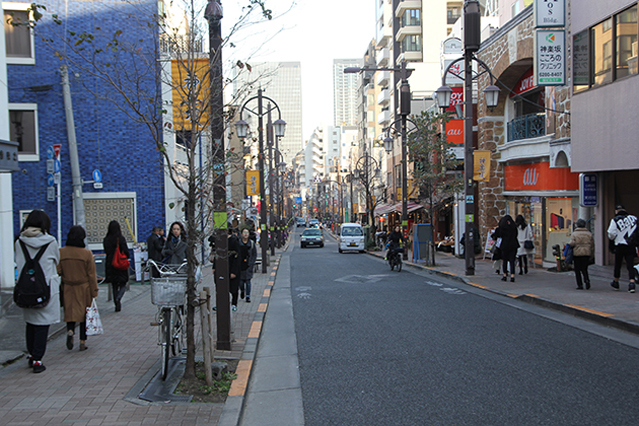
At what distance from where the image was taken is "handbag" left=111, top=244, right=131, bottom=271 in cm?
1030

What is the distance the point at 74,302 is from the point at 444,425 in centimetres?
495

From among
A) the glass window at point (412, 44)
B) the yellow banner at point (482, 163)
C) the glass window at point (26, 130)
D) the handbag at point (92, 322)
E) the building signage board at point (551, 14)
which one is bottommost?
the handbag at point (92, 322)

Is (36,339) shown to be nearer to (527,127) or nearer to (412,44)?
(527,127)

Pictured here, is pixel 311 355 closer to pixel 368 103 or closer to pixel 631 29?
pixel 631 29

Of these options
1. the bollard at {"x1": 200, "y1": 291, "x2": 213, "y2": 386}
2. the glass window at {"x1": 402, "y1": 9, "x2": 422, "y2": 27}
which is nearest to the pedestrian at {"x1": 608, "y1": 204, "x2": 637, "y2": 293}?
the bollard at {"x1": 200, "y1": 291, "x2": 213, "y2": 386}

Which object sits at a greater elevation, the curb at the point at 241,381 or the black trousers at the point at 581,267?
the black trousers at the point at 581,267

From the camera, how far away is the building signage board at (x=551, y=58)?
15320 millimetres

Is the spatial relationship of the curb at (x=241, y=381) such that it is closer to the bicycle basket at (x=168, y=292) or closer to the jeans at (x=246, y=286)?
the bicycle basket at (x=168, y=292)

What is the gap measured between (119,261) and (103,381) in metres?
4.67

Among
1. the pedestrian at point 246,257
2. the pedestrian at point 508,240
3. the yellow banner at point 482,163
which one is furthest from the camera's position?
the yellow banner at point 482,163

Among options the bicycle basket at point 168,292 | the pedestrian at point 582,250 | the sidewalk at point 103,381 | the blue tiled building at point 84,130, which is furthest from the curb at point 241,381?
the blue tiled building at point 84,130

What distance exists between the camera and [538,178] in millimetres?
19031

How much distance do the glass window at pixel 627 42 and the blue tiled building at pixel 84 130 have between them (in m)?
A: 13.0

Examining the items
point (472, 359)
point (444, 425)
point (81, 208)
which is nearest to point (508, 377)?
point (472, 359)
